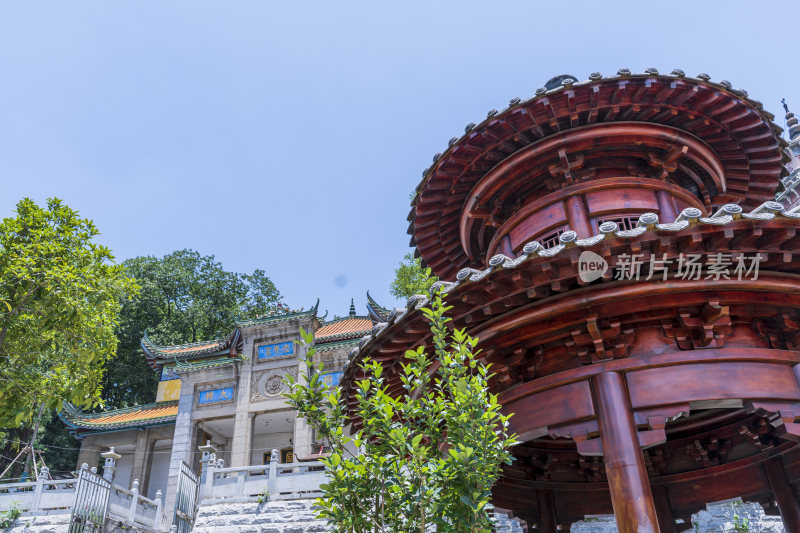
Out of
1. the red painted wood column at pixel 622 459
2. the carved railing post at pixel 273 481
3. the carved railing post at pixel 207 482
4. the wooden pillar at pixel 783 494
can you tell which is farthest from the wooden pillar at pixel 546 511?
the carved railing post at pixel 207 482

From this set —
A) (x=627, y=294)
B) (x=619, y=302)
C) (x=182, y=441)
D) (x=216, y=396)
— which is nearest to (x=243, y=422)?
(x=216, y=396)

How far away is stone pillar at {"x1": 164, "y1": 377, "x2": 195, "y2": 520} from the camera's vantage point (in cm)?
2698

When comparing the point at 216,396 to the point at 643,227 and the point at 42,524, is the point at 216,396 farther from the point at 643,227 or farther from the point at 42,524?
the point at 643,227

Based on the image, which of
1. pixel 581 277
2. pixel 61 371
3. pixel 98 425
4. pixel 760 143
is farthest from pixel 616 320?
pixel 98 425

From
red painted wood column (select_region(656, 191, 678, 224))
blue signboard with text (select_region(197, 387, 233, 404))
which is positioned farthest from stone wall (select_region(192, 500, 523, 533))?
blue signboard with text (select_region(197, 387, 233, 404))

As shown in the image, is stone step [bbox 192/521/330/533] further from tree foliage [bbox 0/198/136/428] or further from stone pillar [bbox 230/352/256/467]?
stone pillar [bbox 230/352/256/467]

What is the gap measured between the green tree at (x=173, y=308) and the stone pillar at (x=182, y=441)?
11868 millimetres

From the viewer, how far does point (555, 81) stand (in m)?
10.4

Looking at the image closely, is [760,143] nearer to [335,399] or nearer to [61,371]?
[335,399]

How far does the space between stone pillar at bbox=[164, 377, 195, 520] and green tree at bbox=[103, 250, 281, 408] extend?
38.9 feet

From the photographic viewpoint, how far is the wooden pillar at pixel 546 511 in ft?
31.4

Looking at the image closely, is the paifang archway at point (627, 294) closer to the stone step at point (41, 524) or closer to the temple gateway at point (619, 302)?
the temple gateway at point (619, 302)

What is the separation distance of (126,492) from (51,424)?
921 inches

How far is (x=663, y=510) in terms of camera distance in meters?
9.31
